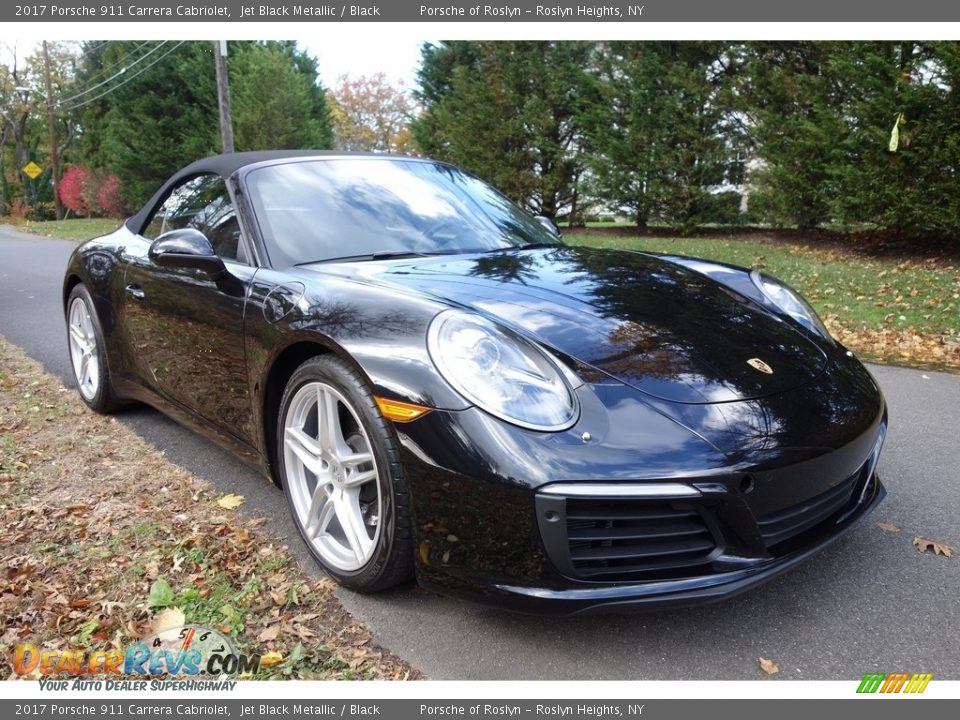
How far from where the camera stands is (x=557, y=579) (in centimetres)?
183

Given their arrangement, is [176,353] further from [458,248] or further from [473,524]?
[473,524]

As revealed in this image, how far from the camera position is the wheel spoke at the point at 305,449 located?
7.90ft

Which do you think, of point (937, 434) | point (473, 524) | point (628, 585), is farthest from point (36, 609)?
point (937, 434)

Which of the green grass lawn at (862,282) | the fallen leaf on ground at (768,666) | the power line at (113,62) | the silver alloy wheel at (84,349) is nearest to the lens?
the fallen leaf on ground at (768,666)

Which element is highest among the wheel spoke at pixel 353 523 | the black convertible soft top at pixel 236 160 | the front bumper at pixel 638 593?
the black convertible soft top at pixel 236 160

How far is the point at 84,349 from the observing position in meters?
4.32

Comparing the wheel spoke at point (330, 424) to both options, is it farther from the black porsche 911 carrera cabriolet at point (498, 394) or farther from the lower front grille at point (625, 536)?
the lower front grille at point (625, 536)

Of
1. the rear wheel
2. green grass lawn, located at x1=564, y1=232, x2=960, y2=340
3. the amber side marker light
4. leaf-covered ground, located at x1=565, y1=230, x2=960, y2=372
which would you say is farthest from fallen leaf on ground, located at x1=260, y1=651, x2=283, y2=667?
green grass lawn, located at x1=564, y1=232, x2=960, y2=340

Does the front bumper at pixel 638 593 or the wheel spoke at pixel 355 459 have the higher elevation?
the wheel spoke at pixel 355 459

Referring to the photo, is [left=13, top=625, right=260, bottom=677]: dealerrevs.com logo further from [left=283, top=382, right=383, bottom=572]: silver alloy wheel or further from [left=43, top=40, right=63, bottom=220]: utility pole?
[left=43, top=40, right=63, bottom=220]: utility pole

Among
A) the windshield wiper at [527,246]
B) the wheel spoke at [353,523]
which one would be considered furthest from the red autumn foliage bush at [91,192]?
the wheel spoke at [353,523]

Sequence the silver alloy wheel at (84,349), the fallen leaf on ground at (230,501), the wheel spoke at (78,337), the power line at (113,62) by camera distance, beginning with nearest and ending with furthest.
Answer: the fallen leaf on ground at (230,501), the silver alloy wheel at (84,349), the wheel spoke at (78,337), the power line at (113,62)

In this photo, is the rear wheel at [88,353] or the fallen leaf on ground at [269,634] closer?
the fallen leaf on ground at [269,634]

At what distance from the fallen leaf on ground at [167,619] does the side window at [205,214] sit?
130 cm
